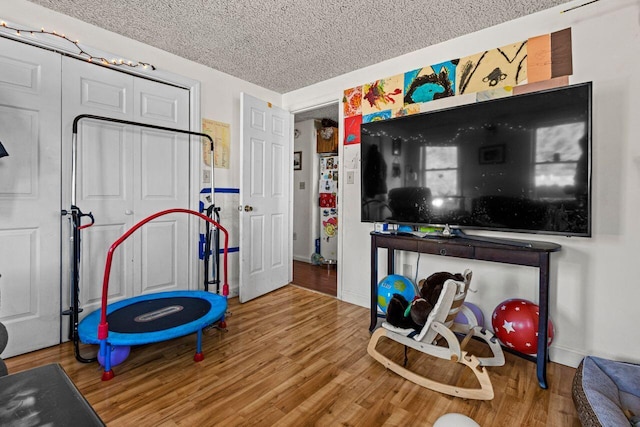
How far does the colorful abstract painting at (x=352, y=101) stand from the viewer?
3.21 m

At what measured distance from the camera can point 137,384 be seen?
1.85 m

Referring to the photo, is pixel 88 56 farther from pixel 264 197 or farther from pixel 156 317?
pixel 156 317

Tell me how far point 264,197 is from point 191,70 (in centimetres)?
147

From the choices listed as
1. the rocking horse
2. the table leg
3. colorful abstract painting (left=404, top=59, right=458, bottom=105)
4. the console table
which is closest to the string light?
colorful abstract painting (left=404, top=59, right=458, bottom=105)

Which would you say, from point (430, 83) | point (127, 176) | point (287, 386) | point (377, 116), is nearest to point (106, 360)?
point (287, 386)

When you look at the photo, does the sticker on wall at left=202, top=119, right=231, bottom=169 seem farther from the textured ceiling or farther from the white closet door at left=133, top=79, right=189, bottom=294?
the textured ceiling

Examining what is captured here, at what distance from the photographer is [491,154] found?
7.03ft

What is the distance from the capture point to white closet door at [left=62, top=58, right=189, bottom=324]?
2447 mm

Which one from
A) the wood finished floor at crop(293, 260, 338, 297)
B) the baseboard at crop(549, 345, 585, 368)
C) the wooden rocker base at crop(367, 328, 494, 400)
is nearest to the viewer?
the wooden rocker base at crop(367, 328, 494, 400)

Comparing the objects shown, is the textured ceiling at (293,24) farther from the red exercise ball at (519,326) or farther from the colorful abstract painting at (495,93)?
the red exercise ball at (519,326)

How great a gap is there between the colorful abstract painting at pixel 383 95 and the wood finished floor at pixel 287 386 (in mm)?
2089

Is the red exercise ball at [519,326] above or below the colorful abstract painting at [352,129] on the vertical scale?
below

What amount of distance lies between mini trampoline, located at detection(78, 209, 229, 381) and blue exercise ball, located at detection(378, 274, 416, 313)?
4.12 feet

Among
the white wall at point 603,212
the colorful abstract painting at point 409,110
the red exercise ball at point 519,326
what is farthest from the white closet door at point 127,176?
the white wall at point 603,212
